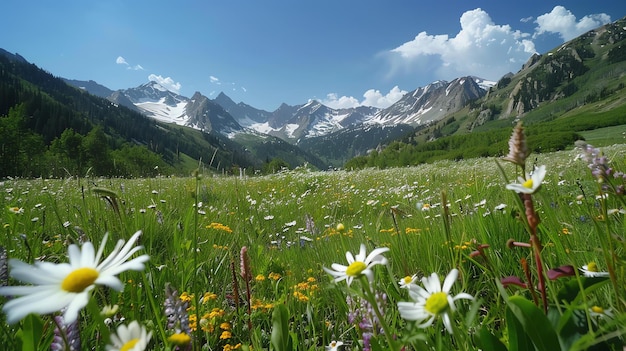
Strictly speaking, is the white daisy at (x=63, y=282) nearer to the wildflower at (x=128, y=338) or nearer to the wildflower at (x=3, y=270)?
the wildflower at (x=128, y=338)

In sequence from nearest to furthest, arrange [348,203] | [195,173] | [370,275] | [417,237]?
[370,275] < [195,173] < [417,237] < [348,203]

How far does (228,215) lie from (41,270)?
408cm

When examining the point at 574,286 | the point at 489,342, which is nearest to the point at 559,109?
the point at 574,286

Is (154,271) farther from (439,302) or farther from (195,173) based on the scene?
(439,302)

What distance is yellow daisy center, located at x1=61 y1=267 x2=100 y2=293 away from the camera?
2.05 ft

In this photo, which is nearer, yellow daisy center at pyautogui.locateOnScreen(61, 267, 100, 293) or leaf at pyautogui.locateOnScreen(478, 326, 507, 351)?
yellow daisy center at pyautogui.locateOnScreen(61, 267, 100, 293)

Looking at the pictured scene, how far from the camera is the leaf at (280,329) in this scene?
4.02ft

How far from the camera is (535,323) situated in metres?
0.85

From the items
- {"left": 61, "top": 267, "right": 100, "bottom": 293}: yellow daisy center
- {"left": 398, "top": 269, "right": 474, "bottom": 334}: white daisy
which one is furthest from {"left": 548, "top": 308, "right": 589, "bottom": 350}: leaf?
{"left": 61, "top": 267, "right": 100, "bottom": 293}: yellow daisy center

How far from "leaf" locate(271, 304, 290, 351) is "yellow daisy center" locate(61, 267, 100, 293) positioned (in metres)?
0.71

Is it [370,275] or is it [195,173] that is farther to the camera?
[195,173]

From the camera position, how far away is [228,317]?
185 cm

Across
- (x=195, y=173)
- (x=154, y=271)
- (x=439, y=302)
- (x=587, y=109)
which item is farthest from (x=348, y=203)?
(x=587, y=109)

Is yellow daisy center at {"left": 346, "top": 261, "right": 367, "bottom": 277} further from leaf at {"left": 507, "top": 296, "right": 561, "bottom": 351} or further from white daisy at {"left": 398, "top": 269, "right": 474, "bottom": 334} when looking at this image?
leaf at {"left": 507, "top": 296, "right": 561, "bottom": 351}
